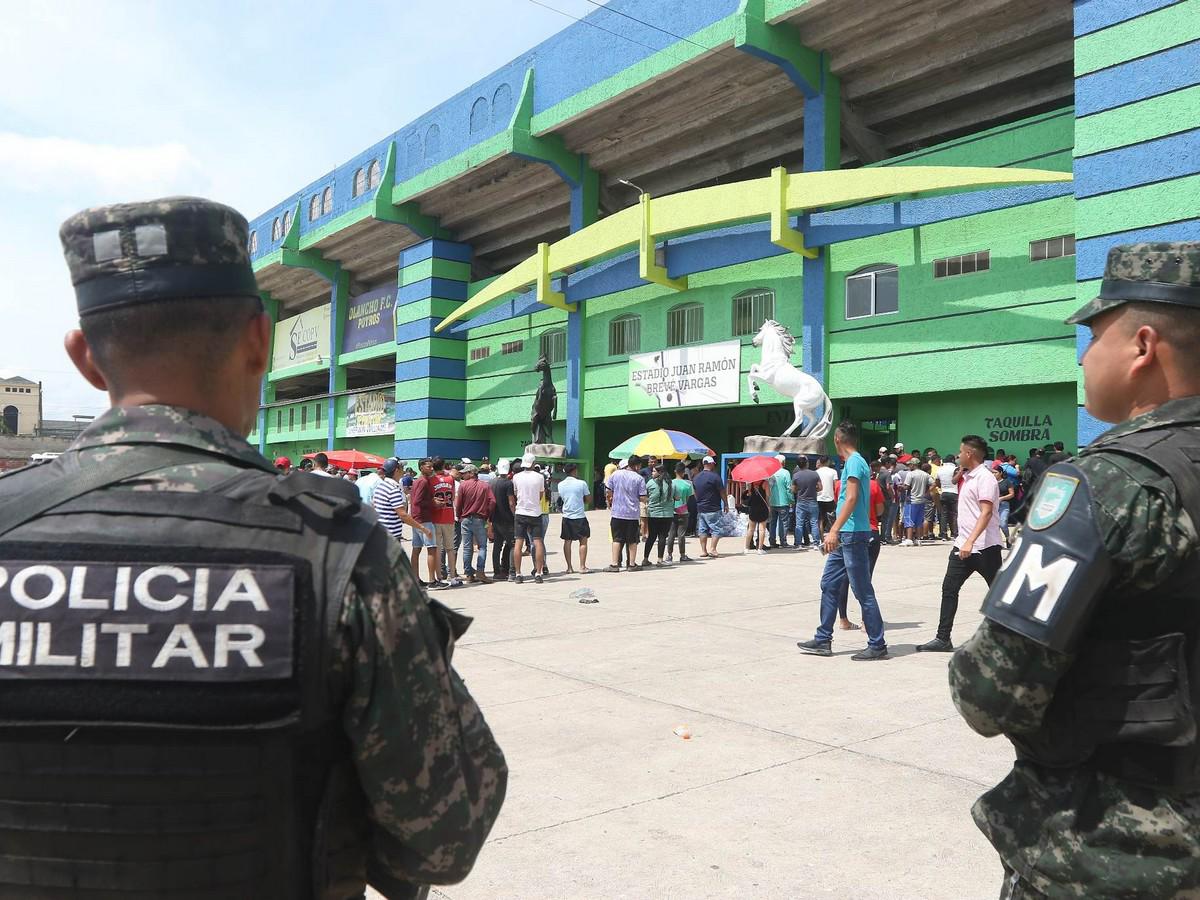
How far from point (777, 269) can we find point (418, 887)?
23582mm

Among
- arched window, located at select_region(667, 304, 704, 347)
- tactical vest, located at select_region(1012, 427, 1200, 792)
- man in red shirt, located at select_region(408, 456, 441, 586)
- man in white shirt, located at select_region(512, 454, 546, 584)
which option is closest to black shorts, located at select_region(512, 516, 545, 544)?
man in white shirt, located at select_region(512, 454, 546, 584)

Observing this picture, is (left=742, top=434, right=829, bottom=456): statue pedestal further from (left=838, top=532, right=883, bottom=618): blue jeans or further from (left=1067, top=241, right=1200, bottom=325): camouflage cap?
(left=1067, top=241, right=1200, bottom=325): camouflage cap

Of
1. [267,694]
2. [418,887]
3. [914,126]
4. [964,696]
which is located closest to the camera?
[267,694]

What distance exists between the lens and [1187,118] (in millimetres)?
15039

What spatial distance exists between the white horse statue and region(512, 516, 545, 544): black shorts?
9912 mm

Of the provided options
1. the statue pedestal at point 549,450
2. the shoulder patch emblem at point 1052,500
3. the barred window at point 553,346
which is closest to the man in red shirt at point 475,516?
the shoulder patch emblem at point 1052,500

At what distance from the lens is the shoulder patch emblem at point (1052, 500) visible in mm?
1708

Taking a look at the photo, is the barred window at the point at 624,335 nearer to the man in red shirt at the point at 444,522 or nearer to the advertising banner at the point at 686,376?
the advertising banner at the point at 686,376

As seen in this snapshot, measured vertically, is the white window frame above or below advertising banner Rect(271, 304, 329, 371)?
below

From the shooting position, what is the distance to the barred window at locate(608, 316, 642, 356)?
2809cm

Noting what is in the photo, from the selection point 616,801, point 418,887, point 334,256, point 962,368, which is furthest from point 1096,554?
point 334,256

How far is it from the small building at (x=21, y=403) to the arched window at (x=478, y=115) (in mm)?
91821

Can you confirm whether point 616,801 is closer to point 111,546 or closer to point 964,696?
point 964,696

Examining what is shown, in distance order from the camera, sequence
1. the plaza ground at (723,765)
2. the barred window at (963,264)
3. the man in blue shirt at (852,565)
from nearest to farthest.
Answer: the plaza ground at (723,765)
the man in blue shirt at (852,565)
the barred window at (963,264)
